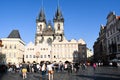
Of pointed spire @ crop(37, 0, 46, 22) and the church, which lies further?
pointed spire @ crop(37, 0, 46, 22)

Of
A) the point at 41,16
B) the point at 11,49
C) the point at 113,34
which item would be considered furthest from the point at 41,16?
the point at 113,34

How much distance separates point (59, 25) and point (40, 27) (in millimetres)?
9276

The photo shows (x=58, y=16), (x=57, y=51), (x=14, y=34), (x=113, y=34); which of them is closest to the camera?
(x=113, y=34)

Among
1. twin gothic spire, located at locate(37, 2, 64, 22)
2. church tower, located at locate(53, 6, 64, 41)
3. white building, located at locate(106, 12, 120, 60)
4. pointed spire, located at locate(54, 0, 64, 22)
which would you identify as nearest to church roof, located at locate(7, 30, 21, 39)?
twin gothic spire, located at locate(37, 2, 64, 22)

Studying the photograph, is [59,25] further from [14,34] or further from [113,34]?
[113,34]

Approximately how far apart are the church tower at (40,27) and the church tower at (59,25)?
5.88 m

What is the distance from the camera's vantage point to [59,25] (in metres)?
119

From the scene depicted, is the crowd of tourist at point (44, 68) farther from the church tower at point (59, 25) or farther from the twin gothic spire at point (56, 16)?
the twin gothic spire at point (56, 16)

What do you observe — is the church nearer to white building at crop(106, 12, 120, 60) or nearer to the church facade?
the church facade

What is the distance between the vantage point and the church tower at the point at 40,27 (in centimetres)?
11712

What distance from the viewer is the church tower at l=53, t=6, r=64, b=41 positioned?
116 m

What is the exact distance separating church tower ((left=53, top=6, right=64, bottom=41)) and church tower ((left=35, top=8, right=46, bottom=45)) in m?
5.88

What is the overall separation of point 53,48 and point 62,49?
3957mm

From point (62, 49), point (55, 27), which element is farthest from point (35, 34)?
point (62, 49)
